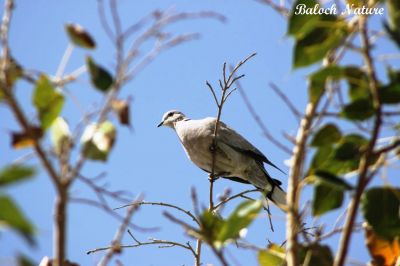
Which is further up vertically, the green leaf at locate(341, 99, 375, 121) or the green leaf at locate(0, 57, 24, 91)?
the green leaf at locate(0, 57, 24, 91)

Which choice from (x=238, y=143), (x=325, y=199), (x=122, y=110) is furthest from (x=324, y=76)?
(x=238, y=143)

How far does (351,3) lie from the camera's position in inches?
77.8

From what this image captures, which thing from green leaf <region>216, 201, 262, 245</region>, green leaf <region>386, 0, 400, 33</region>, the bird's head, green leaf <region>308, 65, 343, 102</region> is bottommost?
green leaf <region>216, 201, 262, 245</region>

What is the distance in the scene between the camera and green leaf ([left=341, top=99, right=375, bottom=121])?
1372 millimetres

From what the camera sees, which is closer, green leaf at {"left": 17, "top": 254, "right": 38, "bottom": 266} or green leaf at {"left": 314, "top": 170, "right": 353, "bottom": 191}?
green leaf at {"left": 17, "top": 254, "right": 38, "bottom": 266}

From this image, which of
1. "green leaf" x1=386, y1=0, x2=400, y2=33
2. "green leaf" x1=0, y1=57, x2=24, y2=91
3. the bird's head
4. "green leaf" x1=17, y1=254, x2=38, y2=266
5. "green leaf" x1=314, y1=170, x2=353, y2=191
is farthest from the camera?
the bird's head

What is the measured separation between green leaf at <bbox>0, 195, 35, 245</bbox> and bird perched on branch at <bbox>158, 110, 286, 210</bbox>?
4.90m

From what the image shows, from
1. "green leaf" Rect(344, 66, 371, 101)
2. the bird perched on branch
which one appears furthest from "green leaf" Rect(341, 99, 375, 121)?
the bird perched on branch

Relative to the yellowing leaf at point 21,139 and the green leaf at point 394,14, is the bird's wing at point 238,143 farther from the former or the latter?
the yellowing leaf at point 21,139

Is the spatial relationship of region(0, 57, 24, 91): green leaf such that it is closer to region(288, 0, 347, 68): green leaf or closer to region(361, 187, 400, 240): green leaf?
region(288, 0, 347, 68): green leaf

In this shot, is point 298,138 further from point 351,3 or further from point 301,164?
point 351,3

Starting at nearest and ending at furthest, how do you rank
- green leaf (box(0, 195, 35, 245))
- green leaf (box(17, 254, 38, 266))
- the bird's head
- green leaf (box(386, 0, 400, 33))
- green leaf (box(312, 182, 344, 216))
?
green leaf (box(0, 195, 35, 245)) → green leaf (box(17, 254, 38, 266)) → green leaf (box(386, 0, 400, 33)) → green leaf (box(312, 182, 344, 216)) → the bird's head

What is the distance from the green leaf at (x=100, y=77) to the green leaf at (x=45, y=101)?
0.09 meters

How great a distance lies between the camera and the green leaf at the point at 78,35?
135 centimetres
